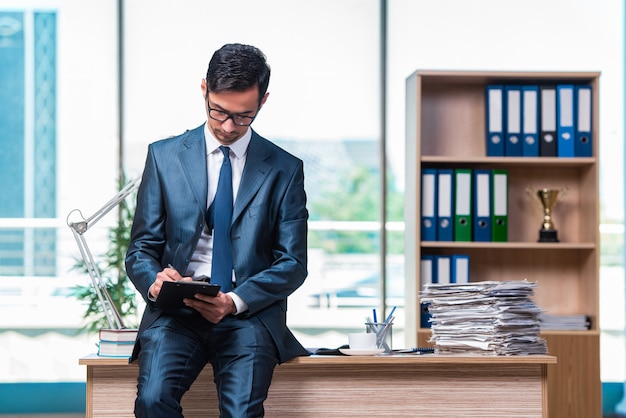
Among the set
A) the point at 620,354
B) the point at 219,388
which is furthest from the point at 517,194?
the point at 219,388

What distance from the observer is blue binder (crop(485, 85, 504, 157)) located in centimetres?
452

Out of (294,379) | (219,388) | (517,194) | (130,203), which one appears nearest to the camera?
(219,388)

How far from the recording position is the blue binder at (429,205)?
4473mm

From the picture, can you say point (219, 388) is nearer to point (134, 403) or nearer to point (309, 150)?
point (134, 403)

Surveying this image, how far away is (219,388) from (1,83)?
332 centimetres

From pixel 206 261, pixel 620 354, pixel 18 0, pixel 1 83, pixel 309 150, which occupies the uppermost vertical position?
pixel 18 0

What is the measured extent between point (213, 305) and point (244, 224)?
0.25 m

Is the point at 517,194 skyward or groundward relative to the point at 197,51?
groundward

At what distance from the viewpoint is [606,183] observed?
5395mm

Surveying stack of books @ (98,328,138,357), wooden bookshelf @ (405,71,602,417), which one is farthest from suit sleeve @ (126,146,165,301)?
wooden bookshelf @ (405,71,602,417)

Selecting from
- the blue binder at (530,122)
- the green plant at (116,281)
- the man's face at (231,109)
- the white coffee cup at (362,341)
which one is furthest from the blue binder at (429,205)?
the man's face at (231,109)

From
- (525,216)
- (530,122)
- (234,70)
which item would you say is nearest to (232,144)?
(234,70)

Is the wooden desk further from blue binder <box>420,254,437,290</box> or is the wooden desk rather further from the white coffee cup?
blue binder <box>420,254,437,290</box>

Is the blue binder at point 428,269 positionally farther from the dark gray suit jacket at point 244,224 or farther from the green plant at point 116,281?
the dark gray suit jacket at point 244,224
